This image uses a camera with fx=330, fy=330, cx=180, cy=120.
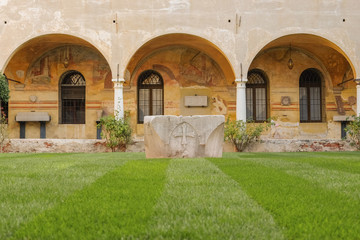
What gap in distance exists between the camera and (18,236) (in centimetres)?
176

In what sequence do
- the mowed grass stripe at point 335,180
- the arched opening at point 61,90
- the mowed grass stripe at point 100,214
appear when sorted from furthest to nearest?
the arched opening at point 61,90 < the mowed grass stripe at point 335,180 < the mowed grass stripe at point 100,214

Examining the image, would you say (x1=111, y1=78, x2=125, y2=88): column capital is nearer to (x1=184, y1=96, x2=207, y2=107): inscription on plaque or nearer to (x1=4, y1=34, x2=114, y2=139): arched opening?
(x1=4, y1=34, x2=114, y2=139): arched opening

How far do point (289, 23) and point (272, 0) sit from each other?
1.06 meters

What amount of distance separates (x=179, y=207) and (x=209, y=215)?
26 centimetres

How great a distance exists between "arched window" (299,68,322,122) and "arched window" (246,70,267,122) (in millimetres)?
1696

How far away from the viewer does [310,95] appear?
1526 cm

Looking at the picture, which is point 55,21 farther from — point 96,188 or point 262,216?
point 262,216

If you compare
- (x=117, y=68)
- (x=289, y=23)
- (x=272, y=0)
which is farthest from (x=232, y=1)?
(x=117, y=68)

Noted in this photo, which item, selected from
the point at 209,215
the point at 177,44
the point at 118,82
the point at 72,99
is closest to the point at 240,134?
the point at 118,82

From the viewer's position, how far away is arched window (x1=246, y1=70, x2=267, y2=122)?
1523 centimetres

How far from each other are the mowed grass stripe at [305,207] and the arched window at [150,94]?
1151 centimetres

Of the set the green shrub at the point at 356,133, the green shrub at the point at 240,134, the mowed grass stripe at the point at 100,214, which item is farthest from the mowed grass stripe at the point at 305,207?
the green shrub at the point at 356,133

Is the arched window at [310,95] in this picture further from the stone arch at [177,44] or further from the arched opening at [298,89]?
the stone arch at [177,44]

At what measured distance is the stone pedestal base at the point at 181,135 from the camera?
704 cm
